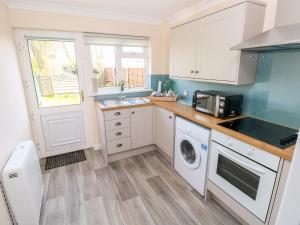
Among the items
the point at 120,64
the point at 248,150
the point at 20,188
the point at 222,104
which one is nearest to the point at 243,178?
the point at 248,150

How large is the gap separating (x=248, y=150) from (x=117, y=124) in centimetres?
182

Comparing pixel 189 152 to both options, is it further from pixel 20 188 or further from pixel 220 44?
pixel 20 188

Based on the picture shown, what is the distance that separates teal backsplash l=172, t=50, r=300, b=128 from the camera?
1515 mm

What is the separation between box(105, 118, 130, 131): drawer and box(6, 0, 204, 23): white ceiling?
5.61 feet

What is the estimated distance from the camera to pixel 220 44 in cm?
188

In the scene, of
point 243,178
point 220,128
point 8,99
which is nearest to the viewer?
point 243,178

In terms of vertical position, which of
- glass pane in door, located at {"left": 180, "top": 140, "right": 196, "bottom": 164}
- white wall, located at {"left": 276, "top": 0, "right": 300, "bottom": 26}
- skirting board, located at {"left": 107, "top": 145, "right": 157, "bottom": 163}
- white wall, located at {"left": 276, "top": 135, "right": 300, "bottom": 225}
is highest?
white wall, located at {"left": 276, "top": 0, "right": 300, "bottom": 26}

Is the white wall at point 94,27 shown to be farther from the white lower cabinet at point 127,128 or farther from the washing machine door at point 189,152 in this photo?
the washing machine door at point 189,152

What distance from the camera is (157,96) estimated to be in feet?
9.97

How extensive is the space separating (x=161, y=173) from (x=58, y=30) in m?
2.66

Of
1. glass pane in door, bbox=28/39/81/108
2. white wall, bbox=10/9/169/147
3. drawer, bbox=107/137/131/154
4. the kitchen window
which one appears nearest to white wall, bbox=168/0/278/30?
white wall, bbox=10/9/169/147

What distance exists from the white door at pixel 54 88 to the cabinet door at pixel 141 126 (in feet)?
3.05

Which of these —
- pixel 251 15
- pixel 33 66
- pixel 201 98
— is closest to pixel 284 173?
pixel 201 98

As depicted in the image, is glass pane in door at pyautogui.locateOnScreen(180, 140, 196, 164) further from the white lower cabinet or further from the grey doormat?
the grey doormat
